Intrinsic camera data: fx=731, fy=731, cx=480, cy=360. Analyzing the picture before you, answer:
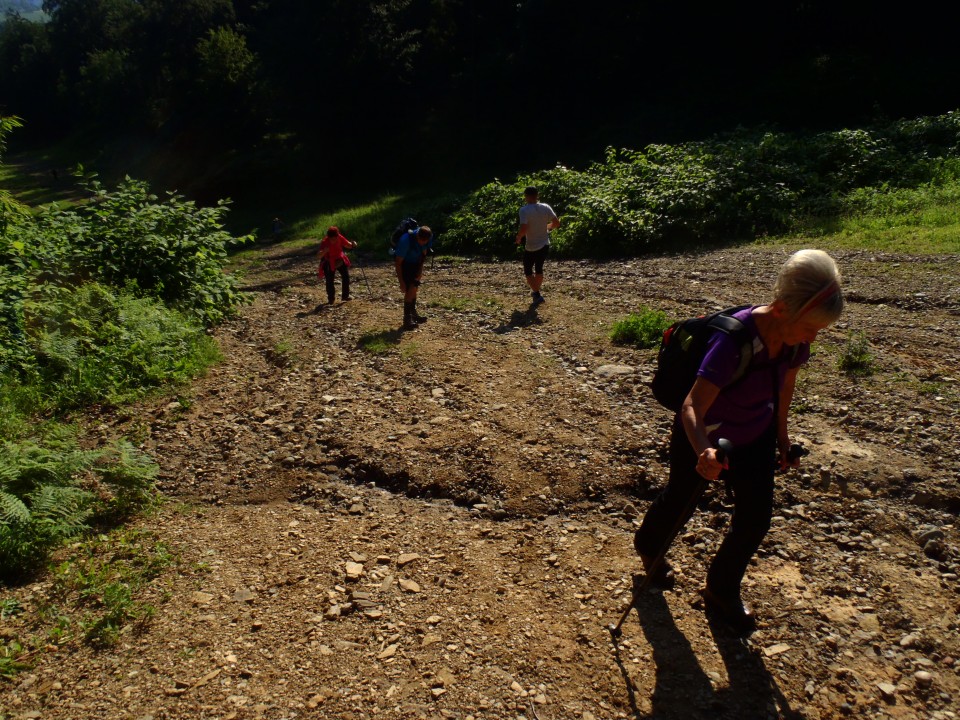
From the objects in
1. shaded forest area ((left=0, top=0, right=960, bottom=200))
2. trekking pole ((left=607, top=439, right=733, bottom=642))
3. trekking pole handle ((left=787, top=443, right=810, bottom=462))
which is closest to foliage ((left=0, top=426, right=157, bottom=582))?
trekking pole ((left=607, top=439, right=733, bottom=642))

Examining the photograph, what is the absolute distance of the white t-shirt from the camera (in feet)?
33.5

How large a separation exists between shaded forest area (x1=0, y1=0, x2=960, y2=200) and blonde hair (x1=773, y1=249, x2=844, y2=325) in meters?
22.5

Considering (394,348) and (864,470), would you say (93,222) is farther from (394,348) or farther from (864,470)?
(864,470)

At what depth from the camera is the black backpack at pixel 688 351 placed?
3.12 m

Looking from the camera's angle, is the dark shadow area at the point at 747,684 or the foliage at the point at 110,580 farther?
the foliage at the point at 110,580

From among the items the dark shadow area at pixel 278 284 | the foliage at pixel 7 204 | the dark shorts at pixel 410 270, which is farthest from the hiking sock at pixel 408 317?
the dark shadow area at pixel 278 284

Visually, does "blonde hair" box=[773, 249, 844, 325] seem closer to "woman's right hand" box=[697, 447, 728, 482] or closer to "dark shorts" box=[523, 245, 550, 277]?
"woman's right hand" box=[697, 447, 728, 482]

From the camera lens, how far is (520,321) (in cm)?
1012

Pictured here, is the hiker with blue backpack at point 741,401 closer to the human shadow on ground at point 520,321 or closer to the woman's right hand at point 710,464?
the woman's right hand at point 710,464

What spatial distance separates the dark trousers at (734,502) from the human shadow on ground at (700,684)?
0.30 metres

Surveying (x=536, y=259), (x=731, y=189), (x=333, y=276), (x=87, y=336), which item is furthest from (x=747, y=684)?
(x=731, y=189)

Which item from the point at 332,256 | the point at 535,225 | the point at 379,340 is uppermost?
the point at 535,225

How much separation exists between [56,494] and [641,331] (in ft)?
19.5

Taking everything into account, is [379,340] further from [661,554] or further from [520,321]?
[661,554]
